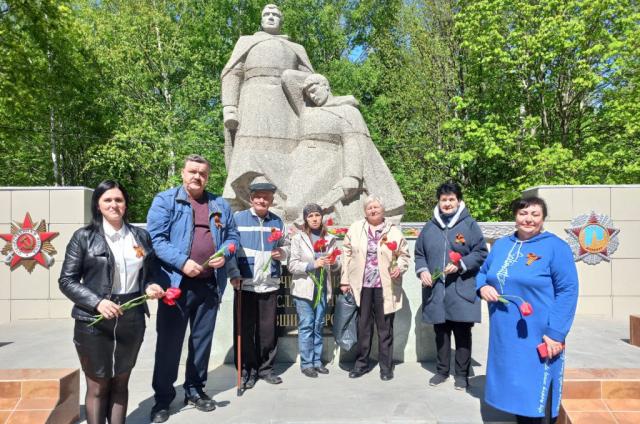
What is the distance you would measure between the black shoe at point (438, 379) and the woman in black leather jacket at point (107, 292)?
7.23ft

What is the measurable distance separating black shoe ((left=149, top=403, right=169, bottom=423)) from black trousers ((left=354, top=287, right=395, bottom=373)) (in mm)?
1552

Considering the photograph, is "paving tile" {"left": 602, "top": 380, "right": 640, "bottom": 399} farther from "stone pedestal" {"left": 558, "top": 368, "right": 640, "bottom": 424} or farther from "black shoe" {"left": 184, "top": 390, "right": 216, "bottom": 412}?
"black shoe" {"left": 184, "top": 390, "right": 216, "bottom": 412}

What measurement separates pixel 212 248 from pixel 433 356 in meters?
2.45

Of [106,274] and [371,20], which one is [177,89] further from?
[106,274]

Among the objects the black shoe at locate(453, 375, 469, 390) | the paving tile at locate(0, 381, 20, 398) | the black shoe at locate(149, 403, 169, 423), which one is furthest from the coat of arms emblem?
the paving tile at locate(0, 381, 20, 398)

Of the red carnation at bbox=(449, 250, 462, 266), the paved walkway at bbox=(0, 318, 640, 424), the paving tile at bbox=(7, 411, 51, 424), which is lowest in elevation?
the paved walkway at bbox=(0, 318, 640, 424)

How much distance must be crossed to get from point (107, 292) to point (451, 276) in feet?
8.00

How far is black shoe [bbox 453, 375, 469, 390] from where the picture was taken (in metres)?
3.63

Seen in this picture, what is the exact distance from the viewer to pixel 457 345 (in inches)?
148

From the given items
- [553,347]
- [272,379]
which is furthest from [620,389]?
[272,379]

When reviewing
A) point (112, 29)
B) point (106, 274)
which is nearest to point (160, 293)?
point (106, 274)

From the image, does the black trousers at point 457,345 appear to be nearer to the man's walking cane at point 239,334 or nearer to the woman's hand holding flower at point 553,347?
the woman's hand holding flower at point 553,347

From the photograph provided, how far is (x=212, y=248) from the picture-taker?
3225 millimetres

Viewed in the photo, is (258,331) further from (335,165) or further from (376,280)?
(335,165)
